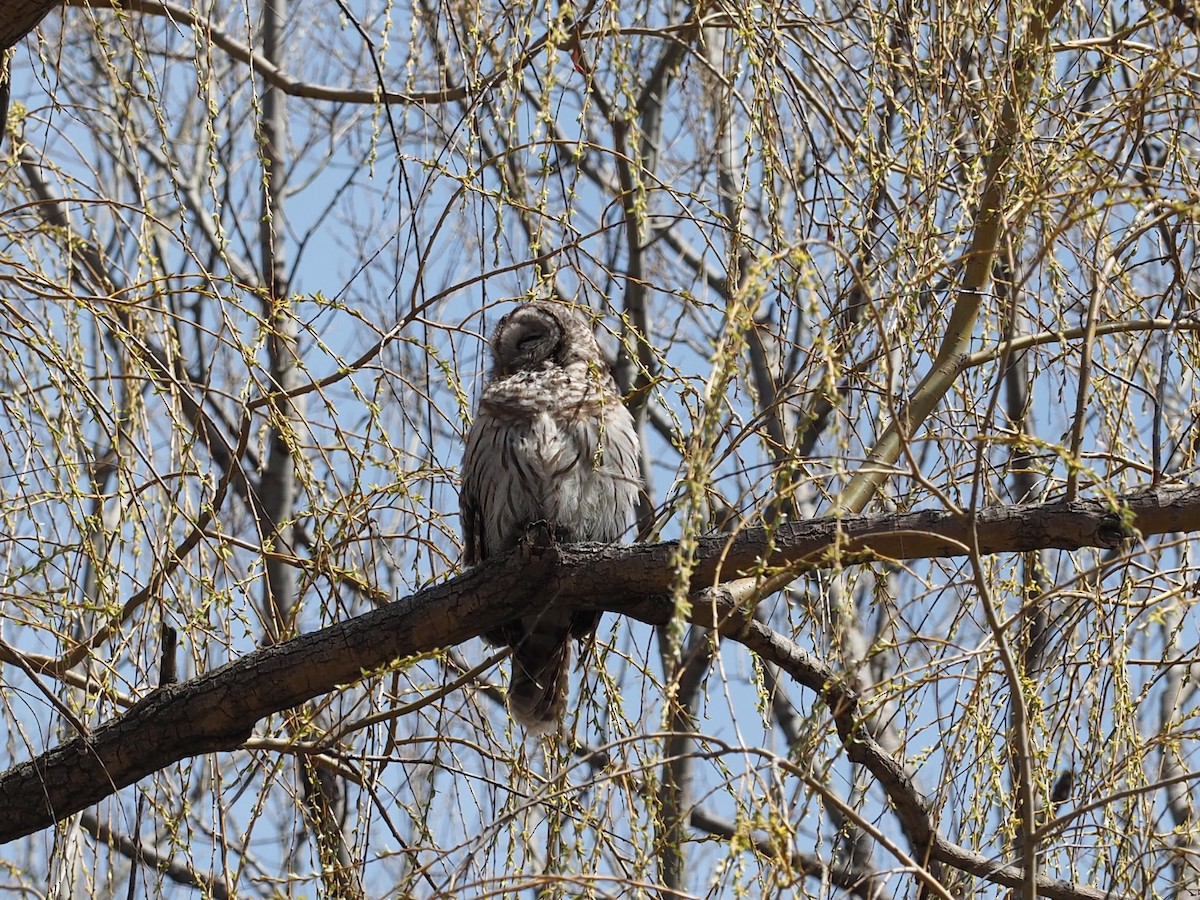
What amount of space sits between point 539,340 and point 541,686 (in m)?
0.93

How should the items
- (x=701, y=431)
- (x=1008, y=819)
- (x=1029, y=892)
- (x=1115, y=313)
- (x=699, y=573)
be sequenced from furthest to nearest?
(x=1115, y=313) < (x=699, y=573) < (x=1008, y=819) < (x=1029, y=892) < (x=701, y=431)

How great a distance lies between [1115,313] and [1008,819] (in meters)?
1.03

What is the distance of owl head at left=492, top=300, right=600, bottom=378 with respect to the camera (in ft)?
12.7

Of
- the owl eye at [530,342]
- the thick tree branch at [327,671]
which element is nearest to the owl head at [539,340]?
the owl eye at [530,342]

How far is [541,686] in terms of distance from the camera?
3602mm

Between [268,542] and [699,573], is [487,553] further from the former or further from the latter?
[699,573]

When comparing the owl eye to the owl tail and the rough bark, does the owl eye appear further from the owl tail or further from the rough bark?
the rough bark

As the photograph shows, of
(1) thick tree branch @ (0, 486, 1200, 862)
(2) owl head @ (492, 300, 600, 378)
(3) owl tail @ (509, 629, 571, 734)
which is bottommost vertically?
(1) thick tree branch @ (0, 486, 1200, 862)

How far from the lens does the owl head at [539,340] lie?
3859 mm

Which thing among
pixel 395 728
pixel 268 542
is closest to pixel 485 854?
pixel 395 728

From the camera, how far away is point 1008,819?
218cm

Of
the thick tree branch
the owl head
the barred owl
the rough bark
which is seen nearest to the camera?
the rough bark

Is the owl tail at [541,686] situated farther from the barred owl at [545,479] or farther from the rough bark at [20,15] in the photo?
the rough bark at [20,15]

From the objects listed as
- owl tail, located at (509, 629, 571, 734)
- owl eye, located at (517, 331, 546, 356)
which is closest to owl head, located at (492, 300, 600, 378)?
owl eye, located at (517, 331, 546, 356)
